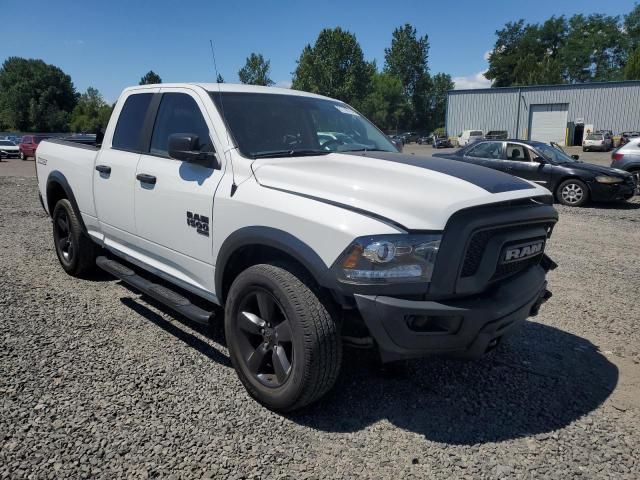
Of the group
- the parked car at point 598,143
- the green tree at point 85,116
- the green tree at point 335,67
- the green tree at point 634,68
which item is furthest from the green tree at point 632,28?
the green tree at point 85,116

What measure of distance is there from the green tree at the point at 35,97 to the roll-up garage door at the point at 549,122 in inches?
2750

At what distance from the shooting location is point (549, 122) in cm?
5072

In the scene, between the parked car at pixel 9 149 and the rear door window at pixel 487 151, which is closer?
the rear door window at pixel 487 151

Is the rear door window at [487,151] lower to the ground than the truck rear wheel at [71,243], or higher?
higher

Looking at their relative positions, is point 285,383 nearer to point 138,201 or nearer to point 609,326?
point 138,201

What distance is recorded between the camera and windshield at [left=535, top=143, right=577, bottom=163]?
1228cm

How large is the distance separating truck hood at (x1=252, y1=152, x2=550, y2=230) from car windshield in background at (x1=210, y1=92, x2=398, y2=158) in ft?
0.81

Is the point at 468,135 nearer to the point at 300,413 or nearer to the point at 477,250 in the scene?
the point at 477,250

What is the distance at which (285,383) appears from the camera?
2846mm

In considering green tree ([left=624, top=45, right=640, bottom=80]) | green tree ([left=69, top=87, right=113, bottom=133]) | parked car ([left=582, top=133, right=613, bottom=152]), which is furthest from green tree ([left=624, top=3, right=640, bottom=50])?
green tree ([left=69, top=87, right=113, bottom=133])

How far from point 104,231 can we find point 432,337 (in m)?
3.39

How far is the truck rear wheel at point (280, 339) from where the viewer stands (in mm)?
2639

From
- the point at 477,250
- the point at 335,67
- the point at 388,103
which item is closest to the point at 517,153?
the point at 477,250

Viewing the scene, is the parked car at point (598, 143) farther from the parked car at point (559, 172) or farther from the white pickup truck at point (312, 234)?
the white pickup truck at point (312, 234)
